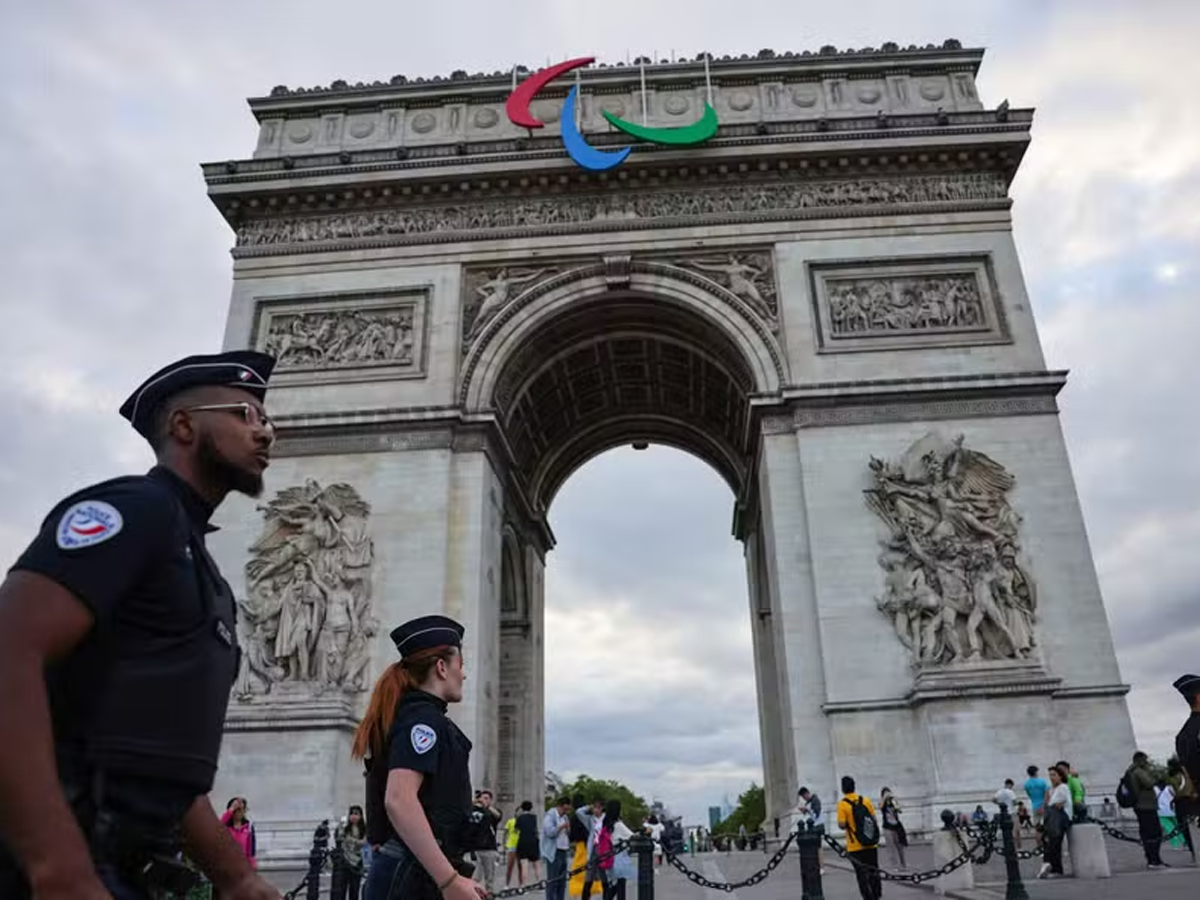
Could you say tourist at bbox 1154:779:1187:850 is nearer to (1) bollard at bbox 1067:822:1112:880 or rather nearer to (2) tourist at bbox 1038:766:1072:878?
(2) tourist at bbox 1038:766:1072:878

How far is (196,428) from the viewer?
215cm

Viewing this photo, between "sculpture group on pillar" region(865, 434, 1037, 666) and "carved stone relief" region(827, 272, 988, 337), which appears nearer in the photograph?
"sculpture group on pillar" region(865, 434, 1037, 666)

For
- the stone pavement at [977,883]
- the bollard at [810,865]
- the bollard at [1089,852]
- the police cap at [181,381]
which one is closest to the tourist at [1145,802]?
the stone pavement at [977,883]

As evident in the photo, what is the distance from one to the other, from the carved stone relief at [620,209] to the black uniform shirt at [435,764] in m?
20.1

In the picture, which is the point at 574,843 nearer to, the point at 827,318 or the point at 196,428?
the point at 196,428

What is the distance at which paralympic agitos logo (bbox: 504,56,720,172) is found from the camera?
71.2 ft

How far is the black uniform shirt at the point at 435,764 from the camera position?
303 cm

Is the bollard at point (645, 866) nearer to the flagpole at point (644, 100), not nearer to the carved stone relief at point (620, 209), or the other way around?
the carved stone relief at point (620, 209)

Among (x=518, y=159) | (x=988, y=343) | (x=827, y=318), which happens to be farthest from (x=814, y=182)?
(x=518, y=159)

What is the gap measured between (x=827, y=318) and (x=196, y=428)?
65.6 ft

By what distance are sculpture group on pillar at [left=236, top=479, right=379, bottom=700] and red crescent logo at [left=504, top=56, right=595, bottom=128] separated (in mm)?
10204

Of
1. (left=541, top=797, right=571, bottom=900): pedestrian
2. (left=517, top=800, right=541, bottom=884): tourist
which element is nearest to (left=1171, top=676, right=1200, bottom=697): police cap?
(left=541, top=797, right=571, bottom=900): pedestrian

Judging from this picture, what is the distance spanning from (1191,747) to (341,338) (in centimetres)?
1941

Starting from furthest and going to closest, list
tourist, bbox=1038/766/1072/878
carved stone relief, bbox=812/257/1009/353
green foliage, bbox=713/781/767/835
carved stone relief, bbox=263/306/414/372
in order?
green foliage, bbox=713/781/767/835 < carved stone relief, bbox=263/306/414/372 < carved stone relief, bbox=812/257/1009/353 < tourist, bbox=1038/766/1072/878
